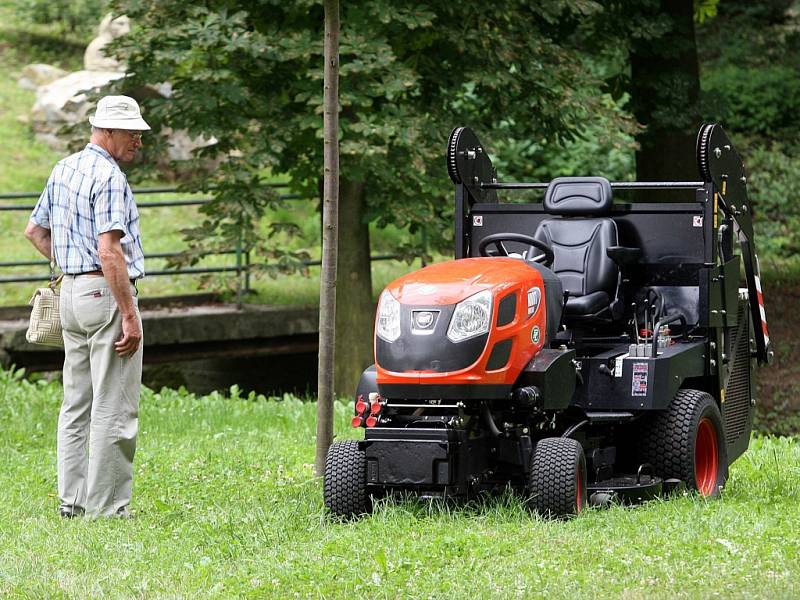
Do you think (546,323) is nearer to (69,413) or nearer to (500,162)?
(69,413)

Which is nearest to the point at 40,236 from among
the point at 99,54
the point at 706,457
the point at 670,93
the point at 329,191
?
the point at 329,191

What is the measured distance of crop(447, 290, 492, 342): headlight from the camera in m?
6.14

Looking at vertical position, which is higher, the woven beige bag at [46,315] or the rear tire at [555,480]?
the woven beige bag at [46,315]

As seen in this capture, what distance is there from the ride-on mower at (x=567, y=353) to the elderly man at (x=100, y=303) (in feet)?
3.61

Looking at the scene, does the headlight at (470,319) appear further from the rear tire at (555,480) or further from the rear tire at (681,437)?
the rear tire at (681,437)

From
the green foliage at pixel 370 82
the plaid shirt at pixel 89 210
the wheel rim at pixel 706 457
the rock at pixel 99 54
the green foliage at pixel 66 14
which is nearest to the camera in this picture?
the plaid shirt at pixel 89 210

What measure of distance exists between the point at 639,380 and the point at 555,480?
0.94 meters

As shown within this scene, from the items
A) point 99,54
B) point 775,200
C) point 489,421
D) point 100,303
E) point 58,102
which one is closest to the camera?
point 489,421

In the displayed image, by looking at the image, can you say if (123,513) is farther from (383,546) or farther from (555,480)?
(555,480)

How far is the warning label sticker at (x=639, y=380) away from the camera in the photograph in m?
6.80

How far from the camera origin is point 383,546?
5.54 metres

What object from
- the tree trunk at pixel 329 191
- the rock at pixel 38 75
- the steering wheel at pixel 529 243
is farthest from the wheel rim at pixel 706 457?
the rock at pixel 38 75

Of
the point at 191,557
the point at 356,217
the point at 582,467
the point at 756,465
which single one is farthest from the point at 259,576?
the point at 356,217

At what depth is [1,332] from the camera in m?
13.9
